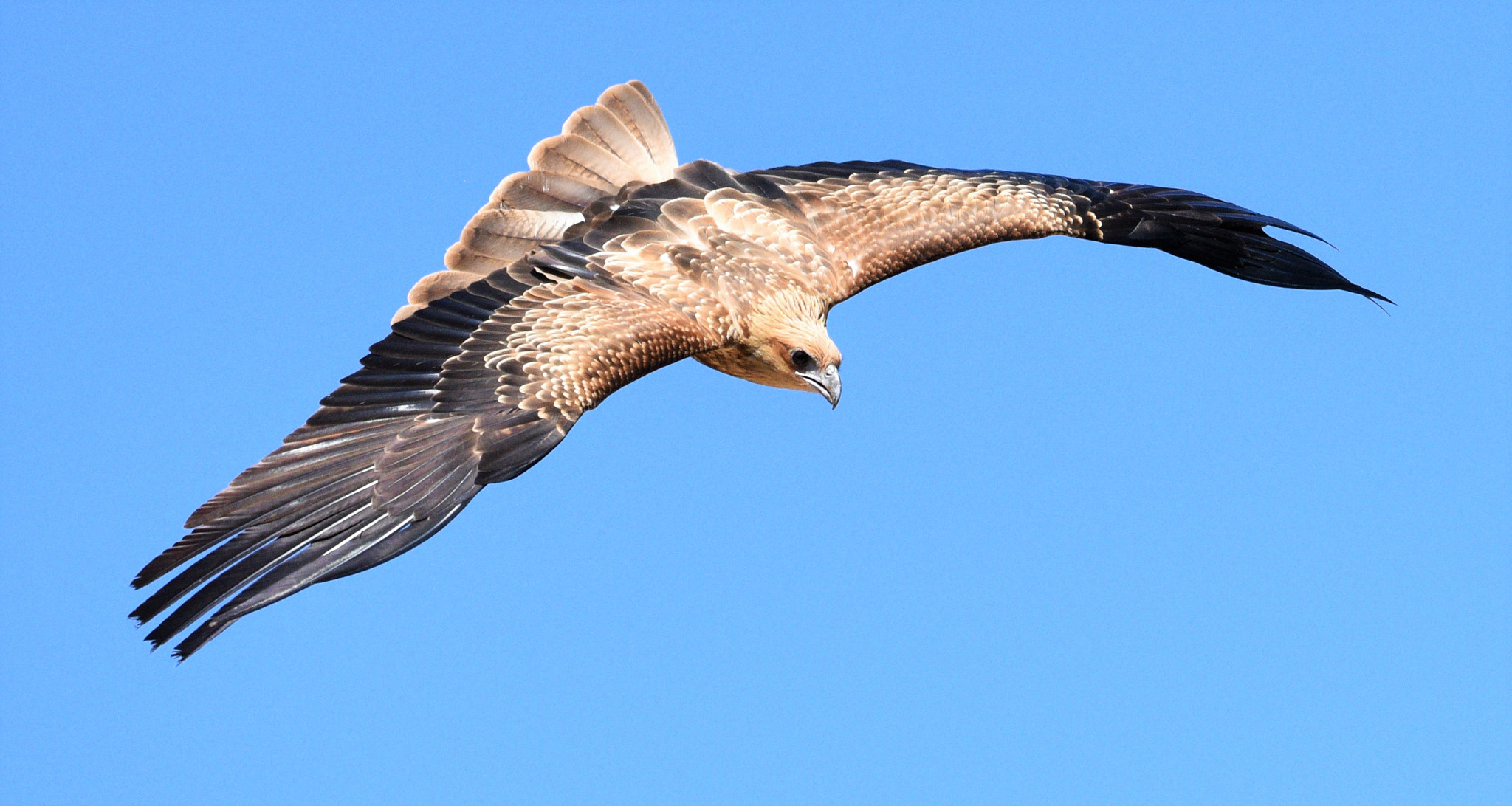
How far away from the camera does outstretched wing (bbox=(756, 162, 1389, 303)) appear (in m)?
10.7

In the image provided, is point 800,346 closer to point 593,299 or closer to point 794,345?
point 794,345

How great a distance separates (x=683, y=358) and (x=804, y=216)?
1651 mm

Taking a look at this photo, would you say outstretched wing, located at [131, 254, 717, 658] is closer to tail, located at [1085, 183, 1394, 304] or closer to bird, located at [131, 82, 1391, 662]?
bird, located at [131, 82, 1391, 662]

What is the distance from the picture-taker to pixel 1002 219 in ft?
35.9

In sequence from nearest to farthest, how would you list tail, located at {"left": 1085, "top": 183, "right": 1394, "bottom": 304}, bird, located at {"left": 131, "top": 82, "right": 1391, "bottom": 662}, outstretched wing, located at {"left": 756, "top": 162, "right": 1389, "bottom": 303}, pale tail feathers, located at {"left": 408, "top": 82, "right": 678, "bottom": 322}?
bird, located at {"left": 131, "top": 82, "right": 1391, "bottom": 662} < pale tail feathers, located at {"left": 408, "top": 82, "right": 678, "bottom": 322} < outstretched wing, located at {"left": 756, "top": 162, "right": 1389, "bottom": 303} < tail, located at {"left": 1085, "top": 183, "right": 1394, "bottom": 304}

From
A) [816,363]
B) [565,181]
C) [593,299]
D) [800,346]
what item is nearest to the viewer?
[593,299]

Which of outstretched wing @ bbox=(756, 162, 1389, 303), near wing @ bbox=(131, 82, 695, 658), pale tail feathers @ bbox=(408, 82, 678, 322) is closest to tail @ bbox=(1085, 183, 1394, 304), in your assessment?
outstretched wing @ bbox=(756, 162, 1389, 303)

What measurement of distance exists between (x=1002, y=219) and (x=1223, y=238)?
72.3 inches

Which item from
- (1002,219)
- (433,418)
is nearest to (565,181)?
(433,418)

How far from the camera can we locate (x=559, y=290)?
9.62 m

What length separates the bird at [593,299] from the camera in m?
8.30

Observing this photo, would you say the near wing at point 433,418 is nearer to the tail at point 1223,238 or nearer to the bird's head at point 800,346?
the bird's head at point 800,346

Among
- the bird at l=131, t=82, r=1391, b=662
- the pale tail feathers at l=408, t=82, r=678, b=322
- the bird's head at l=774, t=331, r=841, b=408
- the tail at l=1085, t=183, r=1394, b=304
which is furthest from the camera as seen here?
the tail at l=1085, t=183, r=1394, b=304

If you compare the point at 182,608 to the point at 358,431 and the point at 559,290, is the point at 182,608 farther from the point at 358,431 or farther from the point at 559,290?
the point at 559,290
